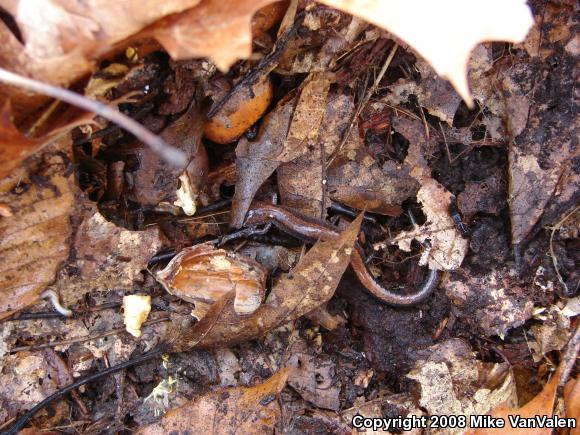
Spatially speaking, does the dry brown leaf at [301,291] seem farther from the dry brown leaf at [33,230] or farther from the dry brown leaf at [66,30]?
the dry brown leaf at [66,30]

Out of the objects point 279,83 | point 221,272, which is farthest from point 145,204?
point 279,83

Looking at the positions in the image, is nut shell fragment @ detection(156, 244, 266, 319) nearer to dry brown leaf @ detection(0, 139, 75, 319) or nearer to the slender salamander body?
the slender salamander body

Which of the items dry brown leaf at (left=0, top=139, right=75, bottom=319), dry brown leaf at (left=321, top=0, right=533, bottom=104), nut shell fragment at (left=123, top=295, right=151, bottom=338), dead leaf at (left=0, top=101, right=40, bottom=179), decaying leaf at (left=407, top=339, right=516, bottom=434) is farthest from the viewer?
decaying leaf at (left=407, top=339, right=516, bottom=434)

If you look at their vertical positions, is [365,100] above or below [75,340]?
above

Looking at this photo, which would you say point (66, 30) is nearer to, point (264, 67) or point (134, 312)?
point (264, 67)

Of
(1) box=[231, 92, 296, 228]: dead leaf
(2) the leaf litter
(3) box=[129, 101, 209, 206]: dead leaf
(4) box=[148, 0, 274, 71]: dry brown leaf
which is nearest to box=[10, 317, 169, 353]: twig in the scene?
(2) the leaf litter

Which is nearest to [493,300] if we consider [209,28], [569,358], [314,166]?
[569,358]
